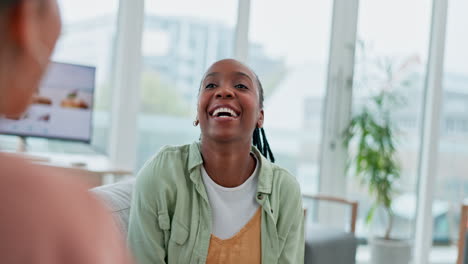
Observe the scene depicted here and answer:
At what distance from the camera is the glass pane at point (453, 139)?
16.0 ft

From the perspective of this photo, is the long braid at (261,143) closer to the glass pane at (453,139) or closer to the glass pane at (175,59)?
the glass pane at (175,59)

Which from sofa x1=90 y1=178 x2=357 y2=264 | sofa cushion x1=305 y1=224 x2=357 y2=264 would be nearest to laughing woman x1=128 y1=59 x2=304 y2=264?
sofa x1=90 y1=178 x2=357 y2=264

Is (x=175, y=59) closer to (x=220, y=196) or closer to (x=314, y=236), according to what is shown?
(x=314, y=236)

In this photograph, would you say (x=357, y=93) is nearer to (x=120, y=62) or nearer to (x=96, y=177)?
(x=120, y=62)

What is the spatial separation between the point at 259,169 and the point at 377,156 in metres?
Answer: 2.59

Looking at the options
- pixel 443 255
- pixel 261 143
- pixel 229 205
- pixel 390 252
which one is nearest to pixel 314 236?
pixel 261 143

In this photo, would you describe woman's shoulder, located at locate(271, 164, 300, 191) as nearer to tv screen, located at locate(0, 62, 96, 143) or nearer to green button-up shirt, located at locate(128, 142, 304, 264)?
green button-up shirt, located at locate(128, 142, 304, 264)

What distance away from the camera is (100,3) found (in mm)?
3674

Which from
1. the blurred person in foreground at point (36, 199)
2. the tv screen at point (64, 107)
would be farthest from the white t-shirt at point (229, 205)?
the tv screen at point (64, 107)

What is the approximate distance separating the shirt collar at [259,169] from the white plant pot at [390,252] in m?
2.53

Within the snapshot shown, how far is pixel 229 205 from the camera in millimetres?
1788

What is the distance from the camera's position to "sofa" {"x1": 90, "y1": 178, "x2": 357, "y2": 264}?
180 cm

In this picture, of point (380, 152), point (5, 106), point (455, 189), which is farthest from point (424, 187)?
point (5, 106)

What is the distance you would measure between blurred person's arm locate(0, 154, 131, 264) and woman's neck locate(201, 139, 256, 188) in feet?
4.51
